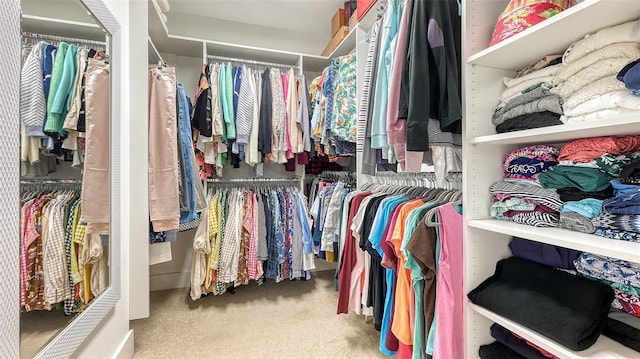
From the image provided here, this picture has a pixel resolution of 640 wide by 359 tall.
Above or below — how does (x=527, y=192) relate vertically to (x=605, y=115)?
Result: below

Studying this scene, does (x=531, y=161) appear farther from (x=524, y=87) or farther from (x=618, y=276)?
(x=618, y=276)

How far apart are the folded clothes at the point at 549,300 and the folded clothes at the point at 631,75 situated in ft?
1.92

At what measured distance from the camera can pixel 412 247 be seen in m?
1.08

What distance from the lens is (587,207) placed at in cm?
83

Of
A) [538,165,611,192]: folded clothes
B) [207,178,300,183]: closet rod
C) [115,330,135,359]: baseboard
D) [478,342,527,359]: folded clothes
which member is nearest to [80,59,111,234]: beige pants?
[115,330,135,359]: baseboard

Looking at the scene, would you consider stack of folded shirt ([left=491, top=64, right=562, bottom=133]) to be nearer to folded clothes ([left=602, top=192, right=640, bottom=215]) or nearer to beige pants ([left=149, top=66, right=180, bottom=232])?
folded clothes ([left=602, top=192, right=640, bottom=215])

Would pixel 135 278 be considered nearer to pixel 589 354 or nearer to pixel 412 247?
pixel 412 247

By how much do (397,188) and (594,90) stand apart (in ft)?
3.12

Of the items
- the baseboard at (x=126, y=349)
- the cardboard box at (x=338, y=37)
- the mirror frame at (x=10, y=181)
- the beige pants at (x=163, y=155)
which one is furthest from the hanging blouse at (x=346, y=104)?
the baseboard at (x=126, y=349)

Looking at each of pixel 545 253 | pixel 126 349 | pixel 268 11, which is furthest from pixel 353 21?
pixel 126 349

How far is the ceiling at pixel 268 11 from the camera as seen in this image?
241 centimetres

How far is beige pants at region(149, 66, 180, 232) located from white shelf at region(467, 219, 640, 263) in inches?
58.4

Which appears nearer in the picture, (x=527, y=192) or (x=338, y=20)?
(x=527, y=192)

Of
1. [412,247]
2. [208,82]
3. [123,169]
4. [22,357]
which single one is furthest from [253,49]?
[22,357]
